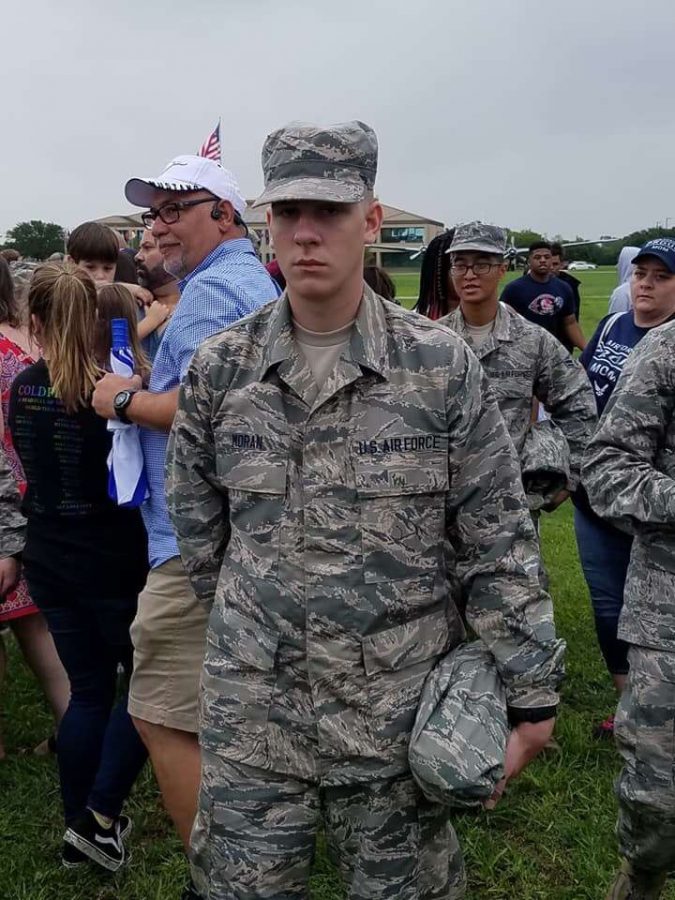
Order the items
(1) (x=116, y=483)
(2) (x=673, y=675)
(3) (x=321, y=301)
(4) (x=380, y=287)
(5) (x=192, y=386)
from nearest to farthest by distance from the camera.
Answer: (3) (x=321, y=301) → (5) (x=192, y=386) → (2) (x=673, y=675) → (1) (x=116, y=483) → (4) (x=380, y=287)

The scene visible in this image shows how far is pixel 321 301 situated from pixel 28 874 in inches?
98.1

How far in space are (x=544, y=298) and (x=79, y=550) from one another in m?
6.31

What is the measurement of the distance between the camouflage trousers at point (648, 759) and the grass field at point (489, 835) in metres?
0.60

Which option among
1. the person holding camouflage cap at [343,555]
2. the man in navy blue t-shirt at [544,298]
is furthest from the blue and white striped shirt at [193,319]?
the man in navy blue t-shirt at [544,298]

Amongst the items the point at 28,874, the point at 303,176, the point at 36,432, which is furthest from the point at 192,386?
the point at 28,874

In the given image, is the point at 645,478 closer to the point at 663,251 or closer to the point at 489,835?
the point at 663,251

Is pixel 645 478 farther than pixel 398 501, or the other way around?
pixel 645 478

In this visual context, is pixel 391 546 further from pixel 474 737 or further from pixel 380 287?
pixel 380 287

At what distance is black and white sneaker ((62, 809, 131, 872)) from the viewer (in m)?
3.15

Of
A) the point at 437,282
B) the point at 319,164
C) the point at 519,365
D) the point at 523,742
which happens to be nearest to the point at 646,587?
the point at 523,742

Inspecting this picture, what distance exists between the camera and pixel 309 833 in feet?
6.75

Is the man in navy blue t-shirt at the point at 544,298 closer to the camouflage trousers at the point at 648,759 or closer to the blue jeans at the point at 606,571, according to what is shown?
the blue jeans at the point at 606,571

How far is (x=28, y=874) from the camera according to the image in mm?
3211

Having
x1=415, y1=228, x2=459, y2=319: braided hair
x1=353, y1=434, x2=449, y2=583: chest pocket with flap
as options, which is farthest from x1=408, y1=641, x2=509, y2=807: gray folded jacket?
x1=415, y1=228, x2=459, y2=319: braided hair
